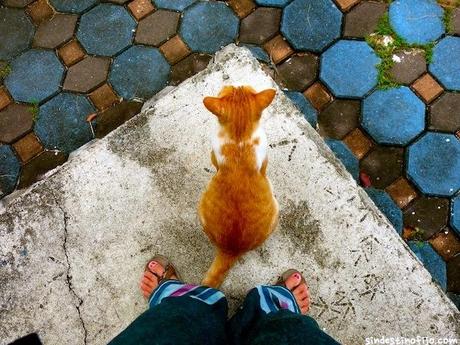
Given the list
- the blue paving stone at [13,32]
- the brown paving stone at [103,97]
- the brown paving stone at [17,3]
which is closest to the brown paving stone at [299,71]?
the brown paving stone at [103,97]

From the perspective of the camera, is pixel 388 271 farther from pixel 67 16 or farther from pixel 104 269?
pixel 67 16

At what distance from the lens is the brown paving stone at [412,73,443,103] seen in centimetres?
292

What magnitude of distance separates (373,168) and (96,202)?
63.1 inches

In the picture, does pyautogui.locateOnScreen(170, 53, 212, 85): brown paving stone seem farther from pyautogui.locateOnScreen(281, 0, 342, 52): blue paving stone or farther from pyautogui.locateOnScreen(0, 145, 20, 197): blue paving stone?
pyautogui.locateOnScreen(0, 145, 20, 197): blue paving stone

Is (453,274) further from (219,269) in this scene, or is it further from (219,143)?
(219,143)

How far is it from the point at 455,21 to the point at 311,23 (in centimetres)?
92

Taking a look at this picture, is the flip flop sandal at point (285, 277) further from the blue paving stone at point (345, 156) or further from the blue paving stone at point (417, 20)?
the blue paving stone at point (417, 20)

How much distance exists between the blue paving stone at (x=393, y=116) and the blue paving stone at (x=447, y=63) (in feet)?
0.73

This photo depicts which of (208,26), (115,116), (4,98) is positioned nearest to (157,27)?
(208,26)

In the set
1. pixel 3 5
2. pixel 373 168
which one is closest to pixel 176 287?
pixel 373 168

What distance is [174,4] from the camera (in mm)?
3234

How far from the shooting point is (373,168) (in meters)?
2.82

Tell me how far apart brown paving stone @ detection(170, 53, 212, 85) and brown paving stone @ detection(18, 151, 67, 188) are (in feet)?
2.81

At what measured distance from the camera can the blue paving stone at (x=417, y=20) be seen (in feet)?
10.00
